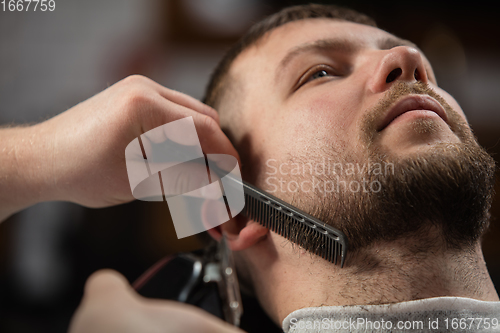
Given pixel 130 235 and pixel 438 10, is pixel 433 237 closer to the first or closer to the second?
pixel 130 235

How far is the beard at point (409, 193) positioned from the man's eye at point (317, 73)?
0.51ft

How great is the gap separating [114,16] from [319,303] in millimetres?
1128

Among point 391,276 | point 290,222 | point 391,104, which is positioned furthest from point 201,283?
point 391,104

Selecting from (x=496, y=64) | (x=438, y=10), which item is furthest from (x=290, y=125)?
(x=496, y=64)

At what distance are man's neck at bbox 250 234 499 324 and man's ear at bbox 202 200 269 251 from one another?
0.28 ft

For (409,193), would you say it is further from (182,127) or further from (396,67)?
(182,127)

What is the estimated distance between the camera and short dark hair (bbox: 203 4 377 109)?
89 centimetres

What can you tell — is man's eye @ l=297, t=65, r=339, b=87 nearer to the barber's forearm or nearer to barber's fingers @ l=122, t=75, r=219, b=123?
barber's fingers @ l=122, t=75, r=219, b=123

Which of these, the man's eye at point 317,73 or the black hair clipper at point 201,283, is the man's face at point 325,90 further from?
the black hair clipper at point 201,283

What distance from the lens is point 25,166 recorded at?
740 mm

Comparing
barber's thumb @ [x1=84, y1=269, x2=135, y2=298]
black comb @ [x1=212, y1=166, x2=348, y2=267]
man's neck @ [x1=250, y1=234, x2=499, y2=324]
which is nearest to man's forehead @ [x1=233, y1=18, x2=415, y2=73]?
black comb @ [x1=212, y1=166, x2=348, y2=267]

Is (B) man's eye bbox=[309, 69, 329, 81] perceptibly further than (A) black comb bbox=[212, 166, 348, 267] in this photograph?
Yes

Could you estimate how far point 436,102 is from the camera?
64cm

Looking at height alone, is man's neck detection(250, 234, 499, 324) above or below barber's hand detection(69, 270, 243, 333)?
below
